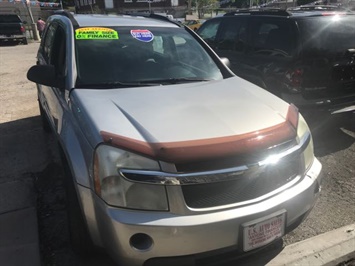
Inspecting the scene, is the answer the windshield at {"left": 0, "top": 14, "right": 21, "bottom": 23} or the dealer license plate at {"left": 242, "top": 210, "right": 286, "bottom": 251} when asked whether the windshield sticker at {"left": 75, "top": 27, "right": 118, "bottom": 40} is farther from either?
the windshield at {"left": 0, "top": 14, "right": 21, "bottom": 23}

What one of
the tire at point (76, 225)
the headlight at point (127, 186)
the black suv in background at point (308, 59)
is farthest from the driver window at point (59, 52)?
the black suv in background at point (308, 59)

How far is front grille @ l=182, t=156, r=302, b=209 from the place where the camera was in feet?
7.02

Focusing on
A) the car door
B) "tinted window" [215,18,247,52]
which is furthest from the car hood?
"tinted window" [215,18,247,52]

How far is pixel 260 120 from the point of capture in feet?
8.26

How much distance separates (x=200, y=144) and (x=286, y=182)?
0.71 m

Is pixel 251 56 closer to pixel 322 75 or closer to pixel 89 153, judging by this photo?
pixel 322 75

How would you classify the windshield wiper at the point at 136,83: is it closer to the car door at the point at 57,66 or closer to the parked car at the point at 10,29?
the car door at the point at 57,66

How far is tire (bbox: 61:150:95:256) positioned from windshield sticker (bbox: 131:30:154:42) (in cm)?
158

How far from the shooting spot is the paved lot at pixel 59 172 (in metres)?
3.07

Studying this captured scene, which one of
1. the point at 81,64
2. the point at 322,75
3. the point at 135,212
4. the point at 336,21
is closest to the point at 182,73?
the point at 81,64

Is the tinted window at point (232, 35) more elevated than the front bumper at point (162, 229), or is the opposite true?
the tinted window at point (232, 35)

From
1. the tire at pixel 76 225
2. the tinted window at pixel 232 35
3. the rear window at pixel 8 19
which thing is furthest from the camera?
the rear window at pixel 8 19

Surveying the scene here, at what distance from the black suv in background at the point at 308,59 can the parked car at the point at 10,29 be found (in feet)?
67.4

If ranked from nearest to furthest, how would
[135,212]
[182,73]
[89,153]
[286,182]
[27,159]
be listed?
1. [135,212]
2. [89,153]
3. [286,182]
4. [182,73]
5. [27,159]
